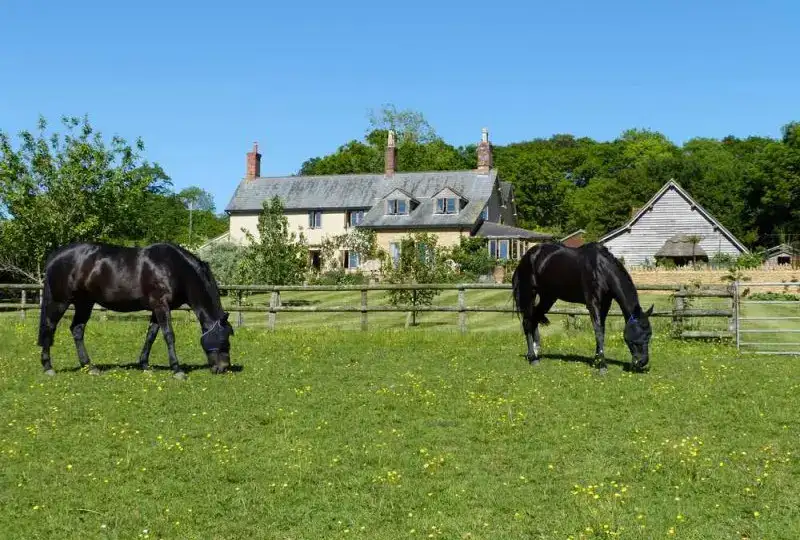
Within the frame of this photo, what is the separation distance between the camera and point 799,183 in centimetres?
6456

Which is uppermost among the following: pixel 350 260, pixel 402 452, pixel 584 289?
pixel 350 260

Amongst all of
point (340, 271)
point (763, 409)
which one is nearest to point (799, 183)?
point (340, 271)

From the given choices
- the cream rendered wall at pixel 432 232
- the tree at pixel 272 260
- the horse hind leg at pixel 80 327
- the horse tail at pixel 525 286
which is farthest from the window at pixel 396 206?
the horse hind leg at pixel 80 327

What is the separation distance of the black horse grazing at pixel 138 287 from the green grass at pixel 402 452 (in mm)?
785

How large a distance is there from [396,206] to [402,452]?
48360 millimetres

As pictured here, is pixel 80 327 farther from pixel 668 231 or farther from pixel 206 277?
pixel 668 231

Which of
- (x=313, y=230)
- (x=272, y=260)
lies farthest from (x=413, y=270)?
(x=313, y=230)

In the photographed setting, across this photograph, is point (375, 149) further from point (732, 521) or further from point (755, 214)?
point (732, 521)

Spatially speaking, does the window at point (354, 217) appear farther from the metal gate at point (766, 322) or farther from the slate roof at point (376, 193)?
the metal gate at point (766, 322)

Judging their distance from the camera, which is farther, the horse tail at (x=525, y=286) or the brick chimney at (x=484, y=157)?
the brick chimney at (x=484, y=157)

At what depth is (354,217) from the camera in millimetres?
58719

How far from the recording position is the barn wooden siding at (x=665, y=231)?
4962 centimetres

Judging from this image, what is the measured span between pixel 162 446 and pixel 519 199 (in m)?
80.8

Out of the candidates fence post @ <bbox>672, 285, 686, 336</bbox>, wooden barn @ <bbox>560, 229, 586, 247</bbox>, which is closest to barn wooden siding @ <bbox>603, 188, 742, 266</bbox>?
wooden barn @ <bbox>560, 229, 586, 247</bbox>
